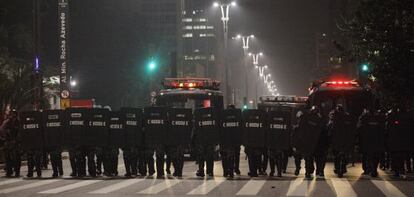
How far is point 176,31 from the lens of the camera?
190m

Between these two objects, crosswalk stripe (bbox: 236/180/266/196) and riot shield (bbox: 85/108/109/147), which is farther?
riot shield (bbox: 85/108/109/147)

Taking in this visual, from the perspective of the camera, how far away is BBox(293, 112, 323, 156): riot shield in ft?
56.5

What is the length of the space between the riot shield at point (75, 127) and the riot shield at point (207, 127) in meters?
2.96

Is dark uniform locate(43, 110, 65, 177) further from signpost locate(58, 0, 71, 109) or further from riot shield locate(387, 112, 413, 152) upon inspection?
signpost locate(58, 0, 71, 109)

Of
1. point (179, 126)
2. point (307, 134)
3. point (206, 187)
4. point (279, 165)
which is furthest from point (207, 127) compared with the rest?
point (206, 187)

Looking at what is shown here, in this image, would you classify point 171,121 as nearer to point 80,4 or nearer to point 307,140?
point 307,140

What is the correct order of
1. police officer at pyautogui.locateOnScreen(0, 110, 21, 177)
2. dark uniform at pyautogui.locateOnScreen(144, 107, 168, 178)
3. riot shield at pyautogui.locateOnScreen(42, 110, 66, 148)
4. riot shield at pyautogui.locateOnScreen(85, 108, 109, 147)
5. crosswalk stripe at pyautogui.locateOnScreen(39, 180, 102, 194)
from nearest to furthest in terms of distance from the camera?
crosswalk stripe at pyautogui.locateOnScreen(39, 180, 102, 194), dark uniform at pyautogui.locateOnScreen(144, 107, 168, 178), riot shield at pyautogui.locateOnScreen(85, 108, 109, 147), riot shield at pyautogui.locateOnScreen(42, 110, 66, 148), police officer at pyautogui.locateOnScreen(0, 110, 21, 177)

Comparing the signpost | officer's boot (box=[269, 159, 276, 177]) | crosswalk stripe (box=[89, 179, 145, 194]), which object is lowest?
crosswalk stripe (box=[89, 179, 145, 194])

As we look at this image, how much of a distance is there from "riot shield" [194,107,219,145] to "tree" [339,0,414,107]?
6.28 metres

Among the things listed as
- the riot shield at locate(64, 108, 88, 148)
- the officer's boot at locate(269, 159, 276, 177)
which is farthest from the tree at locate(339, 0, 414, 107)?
the riot shield at locate(64, 108, 88, 148)

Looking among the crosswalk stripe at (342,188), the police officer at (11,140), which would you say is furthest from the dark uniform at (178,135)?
the police officer at (11,140)

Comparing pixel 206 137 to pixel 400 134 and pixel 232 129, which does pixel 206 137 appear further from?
pixel 400 134

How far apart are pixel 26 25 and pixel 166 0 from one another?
148 metres

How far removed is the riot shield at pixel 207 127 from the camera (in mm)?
17500
